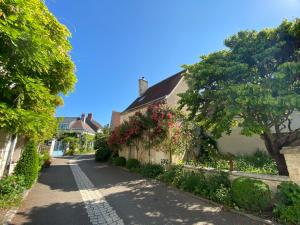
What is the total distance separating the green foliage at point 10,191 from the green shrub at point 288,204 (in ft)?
26.7

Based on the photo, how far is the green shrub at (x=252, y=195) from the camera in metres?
5.64

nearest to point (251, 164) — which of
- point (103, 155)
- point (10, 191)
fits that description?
point (10, 191)

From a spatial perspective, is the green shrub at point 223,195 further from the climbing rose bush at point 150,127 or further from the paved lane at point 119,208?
the climbing rose bush at point 150,127

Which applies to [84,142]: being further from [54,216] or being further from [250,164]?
[54,216]

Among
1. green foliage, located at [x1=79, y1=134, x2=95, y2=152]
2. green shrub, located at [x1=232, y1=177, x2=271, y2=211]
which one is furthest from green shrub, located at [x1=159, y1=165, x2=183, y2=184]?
green foliage, located at [x1=79, y1=134, x2=95, y2=152]

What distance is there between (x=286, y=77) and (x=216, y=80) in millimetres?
2101

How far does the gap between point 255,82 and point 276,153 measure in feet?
8.73

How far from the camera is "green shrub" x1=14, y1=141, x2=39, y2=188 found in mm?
8836

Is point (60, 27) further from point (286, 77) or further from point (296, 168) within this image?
point (296, 168)


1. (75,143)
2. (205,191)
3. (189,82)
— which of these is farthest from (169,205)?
(75,143)

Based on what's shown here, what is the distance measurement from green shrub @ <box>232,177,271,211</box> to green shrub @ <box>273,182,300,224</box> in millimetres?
322

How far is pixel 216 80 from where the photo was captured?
7.12 m

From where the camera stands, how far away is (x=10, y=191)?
23.3 ft

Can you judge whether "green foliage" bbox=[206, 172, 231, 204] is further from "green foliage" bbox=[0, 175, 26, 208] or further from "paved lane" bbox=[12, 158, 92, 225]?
"green foliage" bbox=[0, 175, 26, 208]
